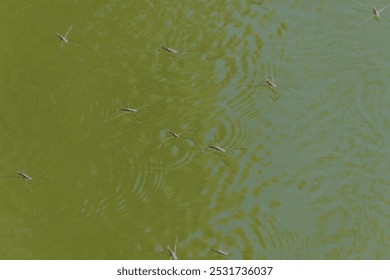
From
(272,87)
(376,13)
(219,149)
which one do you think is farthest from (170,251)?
(376,13)

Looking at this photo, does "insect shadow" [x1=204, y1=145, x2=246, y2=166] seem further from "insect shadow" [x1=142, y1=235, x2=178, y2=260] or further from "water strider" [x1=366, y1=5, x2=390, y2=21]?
"water strider" [x1=366, y1=5, x2=390, y2=21]

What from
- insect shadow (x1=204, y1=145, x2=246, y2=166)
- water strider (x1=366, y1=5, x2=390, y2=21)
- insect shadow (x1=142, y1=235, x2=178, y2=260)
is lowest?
insect shadow (x1=142, y1=235, x2=178, y2=260)

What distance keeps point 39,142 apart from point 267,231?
1.20 m

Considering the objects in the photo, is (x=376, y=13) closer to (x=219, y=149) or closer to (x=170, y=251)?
(x=219, y=149)

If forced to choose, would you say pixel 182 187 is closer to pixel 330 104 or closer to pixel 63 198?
pixel 63 198

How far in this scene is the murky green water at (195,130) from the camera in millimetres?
2502

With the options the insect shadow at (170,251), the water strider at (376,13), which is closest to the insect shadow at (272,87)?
the water strider at (376,13)

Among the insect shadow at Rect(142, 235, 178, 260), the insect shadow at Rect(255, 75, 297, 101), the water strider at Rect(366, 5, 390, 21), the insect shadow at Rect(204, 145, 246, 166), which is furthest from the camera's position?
the water strider at Rect(366, 5, 390, 21)

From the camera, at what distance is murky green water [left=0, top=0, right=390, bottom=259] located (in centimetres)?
250

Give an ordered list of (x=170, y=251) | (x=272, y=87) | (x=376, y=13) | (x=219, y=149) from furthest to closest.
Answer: (x=376, y=13), (x=272, y=87), (x=219, y=149), (x=170, y=251)

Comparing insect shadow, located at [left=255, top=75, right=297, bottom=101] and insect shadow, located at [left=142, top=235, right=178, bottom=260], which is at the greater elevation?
insect shadow, located at [left=255, top=75, right=297, bottom=101]

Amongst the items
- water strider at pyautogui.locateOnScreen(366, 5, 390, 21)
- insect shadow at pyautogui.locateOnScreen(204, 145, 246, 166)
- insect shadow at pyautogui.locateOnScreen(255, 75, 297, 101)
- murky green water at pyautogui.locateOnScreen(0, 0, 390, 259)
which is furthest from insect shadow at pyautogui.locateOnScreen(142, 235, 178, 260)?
water strider at pyautogui.locateOnScreen(366, 5, 390, 21)

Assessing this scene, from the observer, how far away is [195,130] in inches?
105

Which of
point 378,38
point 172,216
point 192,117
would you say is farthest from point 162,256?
point 378,38
